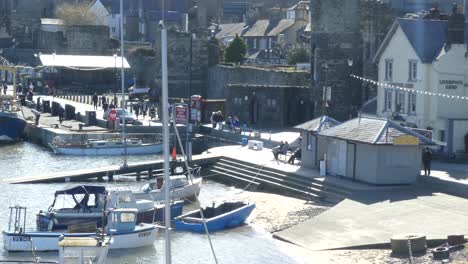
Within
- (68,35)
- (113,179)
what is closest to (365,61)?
(113,179)

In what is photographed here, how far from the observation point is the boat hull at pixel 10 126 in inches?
2753

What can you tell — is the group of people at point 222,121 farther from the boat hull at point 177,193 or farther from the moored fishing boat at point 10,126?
the boat hull at point 177,193

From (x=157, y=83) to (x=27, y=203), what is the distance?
41.5 metres

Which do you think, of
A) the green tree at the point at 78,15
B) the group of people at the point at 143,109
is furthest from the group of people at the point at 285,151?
the green tree at the point at 78,15

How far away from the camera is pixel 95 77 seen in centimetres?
9338

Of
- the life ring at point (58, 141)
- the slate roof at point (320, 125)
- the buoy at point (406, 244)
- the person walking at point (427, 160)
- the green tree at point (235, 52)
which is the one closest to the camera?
the buoy at point (406, 244)

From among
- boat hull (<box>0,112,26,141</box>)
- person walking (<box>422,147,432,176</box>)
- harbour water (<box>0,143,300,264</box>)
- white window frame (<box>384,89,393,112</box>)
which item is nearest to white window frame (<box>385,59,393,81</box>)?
white window frame (<box>384,89,393,112</box>)

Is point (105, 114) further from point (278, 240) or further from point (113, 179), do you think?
point (278, 240)

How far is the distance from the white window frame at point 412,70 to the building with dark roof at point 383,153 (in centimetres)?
685

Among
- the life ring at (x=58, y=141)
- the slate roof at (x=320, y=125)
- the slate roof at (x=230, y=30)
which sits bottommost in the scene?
the life ring at (x=58, y=141)

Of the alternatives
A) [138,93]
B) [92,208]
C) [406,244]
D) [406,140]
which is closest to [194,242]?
[92,208]

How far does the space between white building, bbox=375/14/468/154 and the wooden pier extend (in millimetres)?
8938

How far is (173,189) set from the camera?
44531 mm

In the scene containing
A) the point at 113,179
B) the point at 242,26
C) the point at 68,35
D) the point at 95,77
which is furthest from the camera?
the point at 242,26
